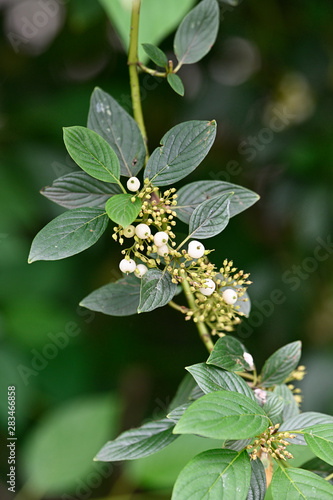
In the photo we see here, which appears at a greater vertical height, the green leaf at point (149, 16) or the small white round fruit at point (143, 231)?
the green leaf at point (149, 16)

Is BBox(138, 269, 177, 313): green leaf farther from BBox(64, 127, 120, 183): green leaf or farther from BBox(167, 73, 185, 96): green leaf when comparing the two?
BBox(167, 73, 185, 96): green leaf

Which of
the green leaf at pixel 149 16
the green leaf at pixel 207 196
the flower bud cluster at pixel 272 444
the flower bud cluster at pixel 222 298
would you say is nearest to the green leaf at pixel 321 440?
the flower bud cluster at pixel 272 444

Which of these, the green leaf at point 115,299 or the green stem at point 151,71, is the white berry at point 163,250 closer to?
the green leaf at point 115,299

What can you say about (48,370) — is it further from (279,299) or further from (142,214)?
(142,214)

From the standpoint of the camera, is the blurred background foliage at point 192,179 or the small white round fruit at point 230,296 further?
the blurred background foliage at point 192,179

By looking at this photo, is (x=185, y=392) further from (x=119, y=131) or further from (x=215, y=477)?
(x=119, y=131)

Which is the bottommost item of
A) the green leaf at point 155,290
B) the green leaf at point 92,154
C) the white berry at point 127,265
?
the green leaf at point 155,290
